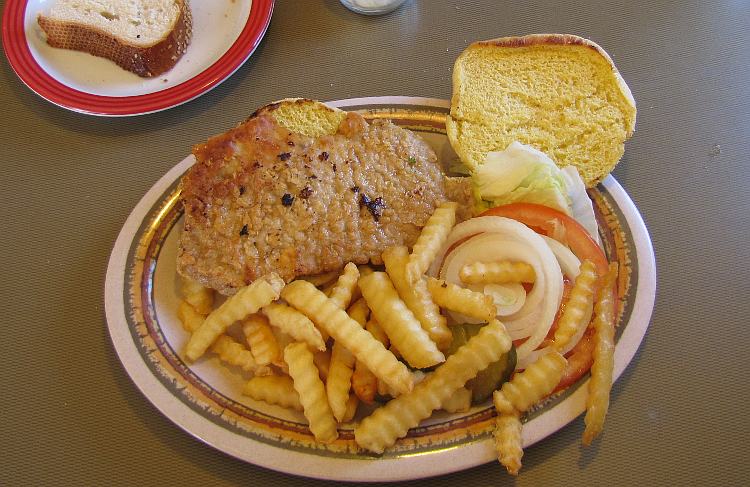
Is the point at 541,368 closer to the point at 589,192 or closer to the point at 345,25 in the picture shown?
the point at 589,192

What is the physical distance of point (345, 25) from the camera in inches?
132

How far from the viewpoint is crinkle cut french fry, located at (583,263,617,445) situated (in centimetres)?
182

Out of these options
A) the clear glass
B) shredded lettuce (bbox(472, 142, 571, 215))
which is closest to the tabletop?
the clear glass

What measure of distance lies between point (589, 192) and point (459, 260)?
2.01 feet

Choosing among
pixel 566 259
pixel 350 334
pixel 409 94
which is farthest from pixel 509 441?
pixel 409 94

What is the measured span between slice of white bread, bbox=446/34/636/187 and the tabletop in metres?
0.34

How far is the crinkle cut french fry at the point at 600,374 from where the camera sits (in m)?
1.82

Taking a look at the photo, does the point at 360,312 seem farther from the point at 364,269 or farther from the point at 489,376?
the point at 489,376

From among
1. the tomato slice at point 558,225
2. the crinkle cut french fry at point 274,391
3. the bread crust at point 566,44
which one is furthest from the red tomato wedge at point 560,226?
the crinkle cut french fry at point 274,391

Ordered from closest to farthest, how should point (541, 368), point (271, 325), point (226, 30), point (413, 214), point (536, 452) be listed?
point (541, 368) < point (536, 452) < point (271, 325) < point (413, 214) < point (226, 30)

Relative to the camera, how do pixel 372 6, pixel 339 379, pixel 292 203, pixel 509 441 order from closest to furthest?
pixel 509 441 → pixel 339 379 → pixel 292 203 → pixel 372 6

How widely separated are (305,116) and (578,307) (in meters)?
1.27

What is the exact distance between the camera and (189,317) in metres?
2.12

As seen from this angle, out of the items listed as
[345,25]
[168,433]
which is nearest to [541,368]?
[168,433]
